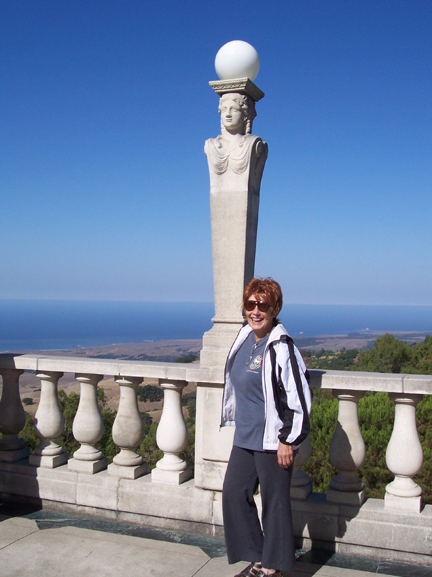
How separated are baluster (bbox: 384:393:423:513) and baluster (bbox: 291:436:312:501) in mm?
576

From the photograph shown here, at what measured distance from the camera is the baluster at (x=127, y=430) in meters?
4.35

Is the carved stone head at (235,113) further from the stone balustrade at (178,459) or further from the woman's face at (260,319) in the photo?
the stone balustrade at (178,459)

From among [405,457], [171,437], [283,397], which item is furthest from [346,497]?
[171,437]

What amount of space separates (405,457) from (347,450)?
405 mm

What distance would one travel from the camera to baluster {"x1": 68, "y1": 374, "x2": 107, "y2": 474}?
4.49m

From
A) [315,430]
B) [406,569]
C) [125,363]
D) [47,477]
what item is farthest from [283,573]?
[315,430]

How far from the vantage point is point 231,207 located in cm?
409

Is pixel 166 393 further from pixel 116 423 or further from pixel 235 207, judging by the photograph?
pixel 235 207

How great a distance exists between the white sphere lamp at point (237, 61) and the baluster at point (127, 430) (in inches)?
104

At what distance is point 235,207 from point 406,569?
284cm

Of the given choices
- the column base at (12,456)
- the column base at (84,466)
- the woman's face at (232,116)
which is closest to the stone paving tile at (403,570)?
the column base at (84,466)

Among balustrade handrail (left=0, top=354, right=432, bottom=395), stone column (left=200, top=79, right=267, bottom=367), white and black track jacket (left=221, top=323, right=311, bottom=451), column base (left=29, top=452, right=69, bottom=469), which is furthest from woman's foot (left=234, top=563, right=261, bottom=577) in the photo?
column base (left=29, top=452, right=69, bottom=469)

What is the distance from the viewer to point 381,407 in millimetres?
7234

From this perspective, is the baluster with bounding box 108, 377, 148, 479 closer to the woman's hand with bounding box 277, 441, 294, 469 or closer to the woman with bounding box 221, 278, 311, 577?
the woman with bounding box 221, 278, 311, 577
